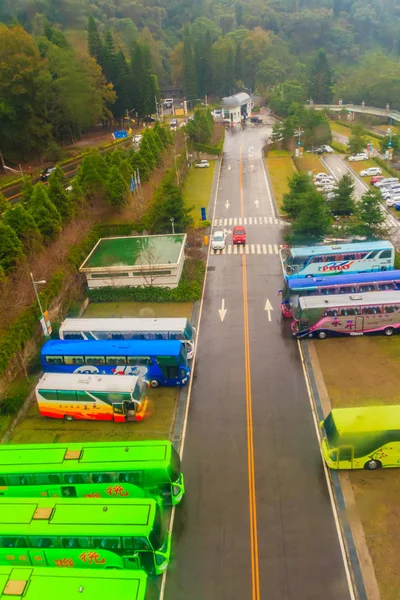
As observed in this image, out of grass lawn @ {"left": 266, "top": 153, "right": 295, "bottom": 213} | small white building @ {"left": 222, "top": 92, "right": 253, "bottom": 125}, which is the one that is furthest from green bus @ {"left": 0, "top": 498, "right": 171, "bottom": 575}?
small white building @ {"left": 222, "top": 92, "right": 253, "bottom": 125}

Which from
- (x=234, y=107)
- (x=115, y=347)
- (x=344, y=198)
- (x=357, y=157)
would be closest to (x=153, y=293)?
(x=115, y=347)

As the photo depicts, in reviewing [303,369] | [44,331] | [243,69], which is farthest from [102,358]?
[243,69]

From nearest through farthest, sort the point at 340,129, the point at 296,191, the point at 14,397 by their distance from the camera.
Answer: the point at 14,397 → the point at 296,191 → the point at 340,129

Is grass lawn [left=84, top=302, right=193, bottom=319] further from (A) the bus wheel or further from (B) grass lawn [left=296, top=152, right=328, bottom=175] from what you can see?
(B) grass lawn [left=296, top=152, right=328, bottom=175]

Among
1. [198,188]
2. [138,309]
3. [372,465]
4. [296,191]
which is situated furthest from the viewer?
[198,188]

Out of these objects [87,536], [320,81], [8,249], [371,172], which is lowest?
[371,172]

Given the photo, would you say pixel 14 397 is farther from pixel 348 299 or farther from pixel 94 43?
pixel 94 43

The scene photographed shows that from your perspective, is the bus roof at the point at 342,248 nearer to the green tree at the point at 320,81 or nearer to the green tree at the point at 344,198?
the green tree at the point at 344,198
